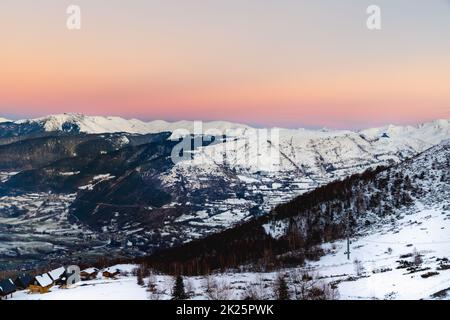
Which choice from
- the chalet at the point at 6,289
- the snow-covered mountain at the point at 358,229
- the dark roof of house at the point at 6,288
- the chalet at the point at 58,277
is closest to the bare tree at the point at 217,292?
the snow-covered mountain at the point at 358,229

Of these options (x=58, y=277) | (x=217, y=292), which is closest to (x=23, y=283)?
(x=58, y=277)

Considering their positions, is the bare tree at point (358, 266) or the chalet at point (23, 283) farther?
the chalet at point (23, 283)

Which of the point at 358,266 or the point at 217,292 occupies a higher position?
the point at 217,292

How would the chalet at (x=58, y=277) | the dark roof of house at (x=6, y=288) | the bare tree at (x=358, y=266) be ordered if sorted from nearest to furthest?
the chalet at (x=58, y=277) < the dark roof of house at (x=6, y=288) < the bare tree at (x=358, y=266)

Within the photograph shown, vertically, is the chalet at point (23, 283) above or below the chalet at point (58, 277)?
below

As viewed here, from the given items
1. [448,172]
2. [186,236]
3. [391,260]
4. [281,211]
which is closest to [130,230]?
[186,236]

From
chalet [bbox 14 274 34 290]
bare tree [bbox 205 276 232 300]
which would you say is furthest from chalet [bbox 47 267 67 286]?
bare tree [bbox 205 276 232 300]

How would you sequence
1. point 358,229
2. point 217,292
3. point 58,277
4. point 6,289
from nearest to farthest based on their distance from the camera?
point 217,292
point 58,277
point 6,289
point 358,229

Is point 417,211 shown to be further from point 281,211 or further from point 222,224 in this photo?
point 222,224

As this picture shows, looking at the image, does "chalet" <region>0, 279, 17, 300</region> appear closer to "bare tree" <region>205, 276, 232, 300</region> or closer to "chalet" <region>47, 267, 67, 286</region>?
"chalet" <region>47, 267, 67, 286</region>

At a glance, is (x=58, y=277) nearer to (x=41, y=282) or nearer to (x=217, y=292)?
(x=41, y=282)

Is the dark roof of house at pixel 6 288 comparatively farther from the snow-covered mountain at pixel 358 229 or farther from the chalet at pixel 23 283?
the snow-covered mountain at pixel 358 229
